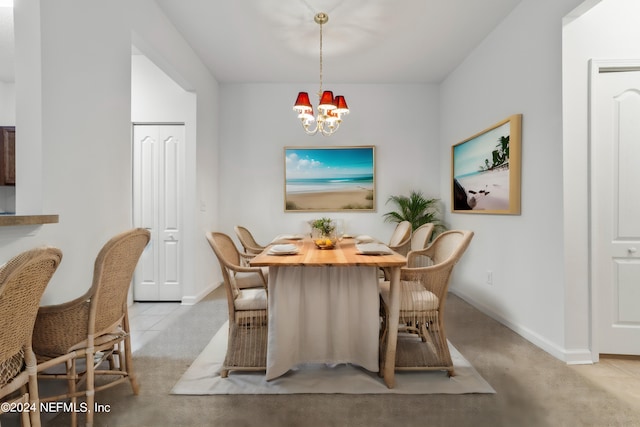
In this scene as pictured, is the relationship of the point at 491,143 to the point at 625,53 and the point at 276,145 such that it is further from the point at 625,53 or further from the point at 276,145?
the point at 276,145

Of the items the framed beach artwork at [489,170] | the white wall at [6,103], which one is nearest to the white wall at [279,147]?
the framed beach artwork at [489,170]

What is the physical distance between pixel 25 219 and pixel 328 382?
1.81m

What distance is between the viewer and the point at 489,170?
129 inches

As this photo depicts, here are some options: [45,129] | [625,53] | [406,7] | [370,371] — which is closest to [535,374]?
[370,371]

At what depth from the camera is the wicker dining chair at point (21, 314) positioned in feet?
3.39

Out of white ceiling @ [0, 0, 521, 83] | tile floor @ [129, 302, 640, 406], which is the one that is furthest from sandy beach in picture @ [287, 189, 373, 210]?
tile floor @ [129, 302, 640, 406]

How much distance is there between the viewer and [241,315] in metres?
2.09

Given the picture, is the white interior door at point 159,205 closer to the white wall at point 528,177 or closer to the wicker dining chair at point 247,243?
the wicker dining chair at point 247,243

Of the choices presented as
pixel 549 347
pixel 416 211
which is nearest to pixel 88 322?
pixel 549 347

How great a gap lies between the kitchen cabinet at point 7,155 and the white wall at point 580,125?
16.8 ft

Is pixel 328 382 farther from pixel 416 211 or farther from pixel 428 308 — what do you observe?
pixel 416 211

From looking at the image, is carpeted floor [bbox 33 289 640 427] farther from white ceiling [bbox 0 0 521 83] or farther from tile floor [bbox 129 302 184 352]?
white ceiling [bbox 0 0 521 83]

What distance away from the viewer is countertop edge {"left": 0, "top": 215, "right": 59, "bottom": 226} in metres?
1.42

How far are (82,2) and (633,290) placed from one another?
13.6ft
